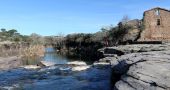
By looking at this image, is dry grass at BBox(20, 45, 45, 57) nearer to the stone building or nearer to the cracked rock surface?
the stone building

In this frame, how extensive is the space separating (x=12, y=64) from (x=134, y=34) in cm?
2887

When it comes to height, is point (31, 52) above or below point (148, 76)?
below

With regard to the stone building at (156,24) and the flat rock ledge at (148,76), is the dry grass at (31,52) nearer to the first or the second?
the stone building at (156,24)

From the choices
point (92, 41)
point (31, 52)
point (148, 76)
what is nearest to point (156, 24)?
point (92, 41)

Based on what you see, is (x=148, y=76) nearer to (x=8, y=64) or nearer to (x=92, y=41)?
(x=8, y=64)

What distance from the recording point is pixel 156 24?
211ft

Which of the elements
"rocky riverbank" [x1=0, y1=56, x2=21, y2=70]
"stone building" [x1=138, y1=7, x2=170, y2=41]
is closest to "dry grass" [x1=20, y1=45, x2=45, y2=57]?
"rocky riverbank" [x1=0, y1=56, x2=21, y2=70]

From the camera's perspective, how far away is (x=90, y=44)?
84.4m

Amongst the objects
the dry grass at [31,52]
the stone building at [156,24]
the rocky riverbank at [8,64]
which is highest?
the stone building at [156,24]

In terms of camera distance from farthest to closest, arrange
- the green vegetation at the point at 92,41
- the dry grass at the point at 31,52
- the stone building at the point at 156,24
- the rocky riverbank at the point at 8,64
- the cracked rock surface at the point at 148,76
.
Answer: the green vegetation at the point at 92,41, the stone building at the point at 156,24, the dry grass at the point at 31,52, the rocky riverbank at the point at 8,64, the cracked rock surface at the point at 148,76

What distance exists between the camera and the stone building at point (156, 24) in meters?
64.2

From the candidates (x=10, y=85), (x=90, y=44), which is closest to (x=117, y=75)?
(x=10, y=85)

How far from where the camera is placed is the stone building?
64188 mm

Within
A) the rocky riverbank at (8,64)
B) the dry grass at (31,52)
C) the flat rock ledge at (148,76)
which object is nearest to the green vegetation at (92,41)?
the dry grass at (31,52)
